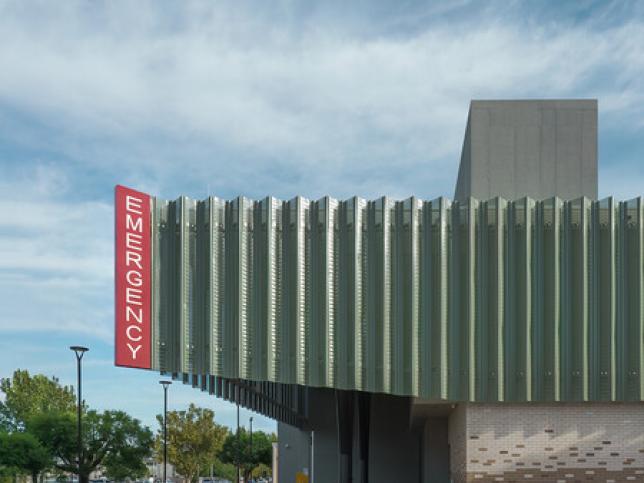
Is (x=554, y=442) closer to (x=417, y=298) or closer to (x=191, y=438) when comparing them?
(x=417, y=298)

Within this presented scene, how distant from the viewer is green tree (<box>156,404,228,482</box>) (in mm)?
84375

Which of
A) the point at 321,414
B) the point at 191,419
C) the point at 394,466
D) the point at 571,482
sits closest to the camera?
the point at 571,482

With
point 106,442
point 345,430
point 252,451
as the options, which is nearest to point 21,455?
point 106,442

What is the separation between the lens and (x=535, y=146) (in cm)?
3097

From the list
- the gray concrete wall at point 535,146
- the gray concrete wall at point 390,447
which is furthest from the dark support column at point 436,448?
the gray concrete wall at point 535,146

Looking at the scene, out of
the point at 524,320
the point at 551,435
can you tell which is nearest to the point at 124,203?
the point at 524,320

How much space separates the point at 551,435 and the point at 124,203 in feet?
48.3

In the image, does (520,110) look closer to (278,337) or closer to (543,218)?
(543,218)

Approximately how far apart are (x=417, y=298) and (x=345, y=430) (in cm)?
2498

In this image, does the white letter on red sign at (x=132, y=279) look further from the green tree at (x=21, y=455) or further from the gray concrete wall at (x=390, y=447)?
the green tree at (x=21, y=455)

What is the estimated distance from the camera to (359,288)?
27750mm

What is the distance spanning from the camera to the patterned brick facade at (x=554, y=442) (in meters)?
27.2

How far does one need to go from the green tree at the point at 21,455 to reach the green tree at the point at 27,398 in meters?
30.7

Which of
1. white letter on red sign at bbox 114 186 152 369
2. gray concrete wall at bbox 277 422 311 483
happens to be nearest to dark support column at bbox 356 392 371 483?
gray concrete wall at bbox 277 422 311 483
